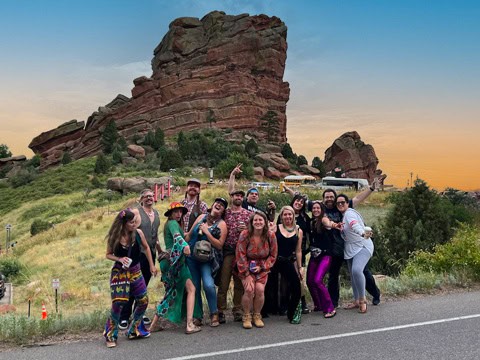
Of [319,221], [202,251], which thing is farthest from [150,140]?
[202,251]

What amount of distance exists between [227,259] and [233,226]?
1.60ft

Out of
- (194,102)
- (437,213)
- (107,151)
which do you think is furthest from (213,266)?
(194,102)

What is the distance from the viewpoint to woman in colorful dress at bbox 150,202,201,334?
645cm

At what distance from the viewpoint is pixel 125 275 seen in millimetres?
6027

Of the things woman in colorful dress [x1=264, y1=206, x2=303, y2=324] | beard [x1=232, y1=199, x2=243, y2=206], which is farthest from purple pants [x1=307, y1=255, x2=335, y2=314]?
beard [x1=232, y1=199, x2=243, y2=206]

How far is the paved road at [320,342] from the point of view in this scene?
5.36 m

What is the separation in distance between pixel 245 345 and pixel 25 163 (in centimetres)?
9980

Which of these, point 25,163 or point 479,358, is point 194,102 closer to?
point 25,163

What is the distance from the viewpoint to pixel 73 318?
22.4 ft

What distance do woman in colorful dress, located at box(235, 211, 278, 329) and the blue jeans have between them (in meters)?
0.42

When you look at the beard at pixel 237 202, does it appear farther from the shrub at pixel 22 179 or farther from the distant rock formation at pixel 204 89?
the distant rock formation at pixel 204 89

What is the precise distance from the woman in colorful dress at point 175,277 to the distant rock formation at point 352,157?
94.6 meters

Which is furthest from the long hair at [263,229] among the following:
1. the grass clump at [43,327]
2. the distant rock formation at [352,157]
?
the distant rock formation at [352,157]

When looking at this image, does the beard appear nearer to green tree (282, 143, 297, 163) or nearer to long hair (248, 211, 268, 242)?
long hair (248, 211, 268, 242)
